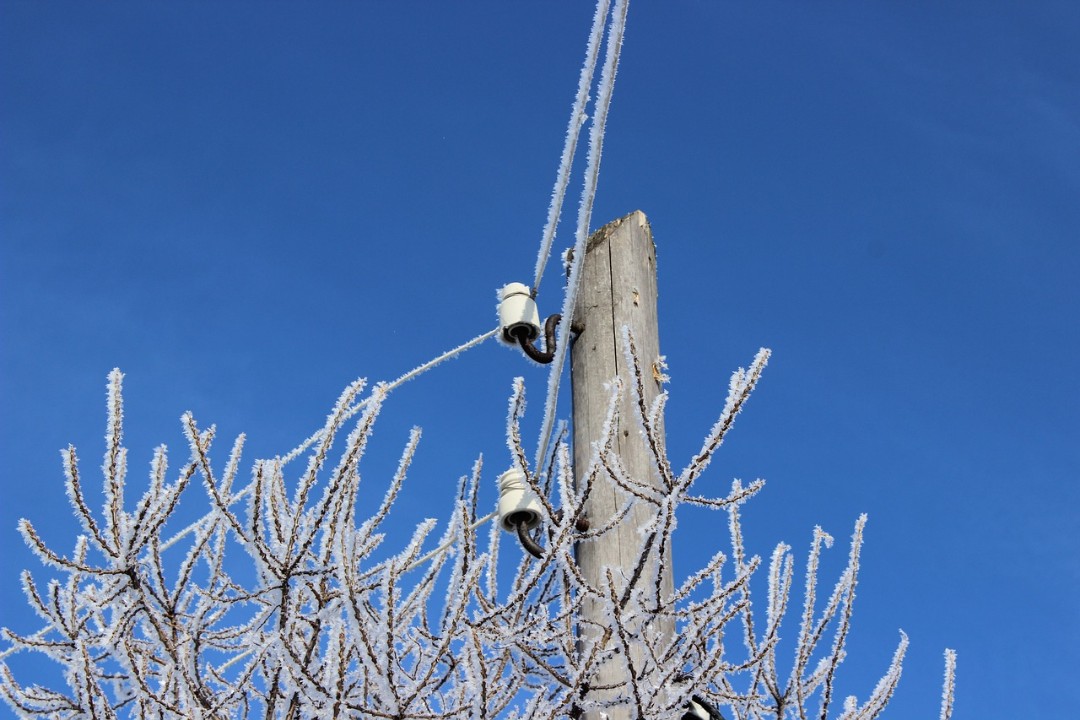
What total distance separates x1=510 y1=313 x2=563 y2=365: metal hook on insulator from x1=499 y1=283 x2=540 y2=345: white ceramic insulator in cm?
1

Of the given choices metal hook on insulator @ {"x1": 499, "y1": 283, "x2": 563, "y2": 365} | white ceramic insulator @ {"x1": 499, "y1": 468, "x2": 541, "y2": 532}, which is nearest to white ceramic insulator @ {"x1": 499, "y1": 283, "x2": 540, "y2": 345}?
metal hook on insulator @ {"x1": 499, "y1": 283, "x2": 563, "y2": 365}

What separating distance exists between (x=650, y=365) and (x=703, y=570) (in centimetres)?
86

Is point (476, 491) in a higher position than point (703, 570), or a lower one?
higher

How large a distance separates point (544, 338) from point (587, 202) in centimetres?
51

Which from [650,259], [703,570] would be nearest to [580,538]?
[703,570]

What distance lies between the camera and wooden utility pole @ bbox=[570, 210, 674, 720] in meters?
2.79

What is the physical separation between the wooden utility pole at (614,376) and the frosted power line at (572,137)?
15cm

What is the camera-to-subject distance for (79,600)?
2922 millimetres

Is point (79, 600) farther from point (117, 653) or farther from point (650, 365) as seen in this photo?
point (650, 365)

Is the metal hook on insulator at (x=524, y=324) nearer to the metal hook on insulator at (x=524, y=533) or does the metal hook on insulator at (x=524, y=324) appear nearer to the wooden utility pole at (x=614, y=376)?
the wooden utility pole at (x=614, y=376)

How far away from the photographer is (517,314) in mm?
3377

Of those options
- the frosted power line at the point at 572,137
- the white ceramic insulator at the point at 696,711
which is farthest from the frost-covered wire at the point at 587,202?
the white ceramic insulator at the point at 696,711

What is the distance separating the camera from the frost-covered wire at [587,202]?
2719 millimetres

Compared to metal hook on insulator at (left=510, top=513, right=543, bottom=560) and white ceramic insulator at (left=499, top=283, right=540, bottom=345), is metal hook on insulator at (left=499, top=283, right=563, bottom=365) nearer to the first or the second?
white ceramic insulator at (left=499, top=283, right=540, bottom=345)
